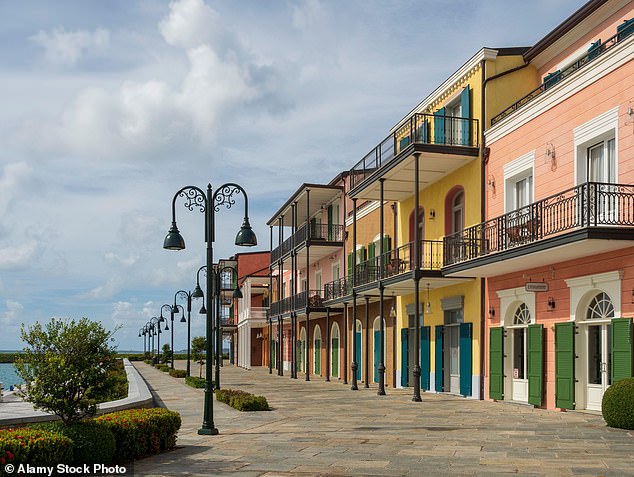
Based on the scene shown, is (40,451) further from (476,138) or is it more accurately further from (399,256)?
(399,256)

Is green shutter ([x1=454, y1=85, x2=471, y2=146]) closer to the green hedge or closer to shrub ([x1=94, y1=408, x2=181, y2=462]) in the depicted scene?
the green hedge

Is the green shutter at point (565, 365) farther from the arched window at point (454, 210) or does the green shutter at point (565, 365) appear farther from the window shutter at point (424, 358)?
the window shutter at point (424, 358)

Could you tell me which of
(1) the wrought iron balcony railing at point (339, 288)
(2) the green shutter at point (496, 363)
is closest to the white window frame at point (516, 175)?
(2) the green shutter at point (496, 363)

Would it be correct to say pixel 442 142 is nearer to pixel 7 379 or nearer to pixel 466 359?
pixel 466 359

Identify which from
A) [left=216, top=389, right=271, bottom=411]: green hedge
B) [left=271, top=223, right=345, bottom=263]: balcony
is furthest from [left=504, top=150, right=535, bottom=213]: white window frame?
[left=271, top=223, right=345, bottom=263]: balcony

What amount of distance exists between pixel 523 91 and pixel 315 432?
12.7m

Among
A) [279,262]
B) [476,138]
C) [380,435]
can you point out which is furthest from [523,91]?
[279,262]

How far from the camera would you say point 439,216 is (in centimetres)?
2492

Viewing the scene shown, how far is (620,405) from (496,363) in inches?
282

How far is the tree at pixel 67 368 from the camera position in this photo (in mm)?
9781

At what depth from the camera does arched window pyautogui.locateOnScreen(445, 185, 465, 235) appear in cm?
2378

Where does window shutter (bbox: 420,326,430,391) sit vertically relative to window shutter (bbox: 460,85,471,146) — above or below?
below

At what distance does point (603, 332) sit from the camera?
53.9 ft

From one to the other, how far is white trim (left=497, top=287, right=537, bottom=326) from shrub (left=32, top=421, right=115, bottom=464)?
1198 centimetres
